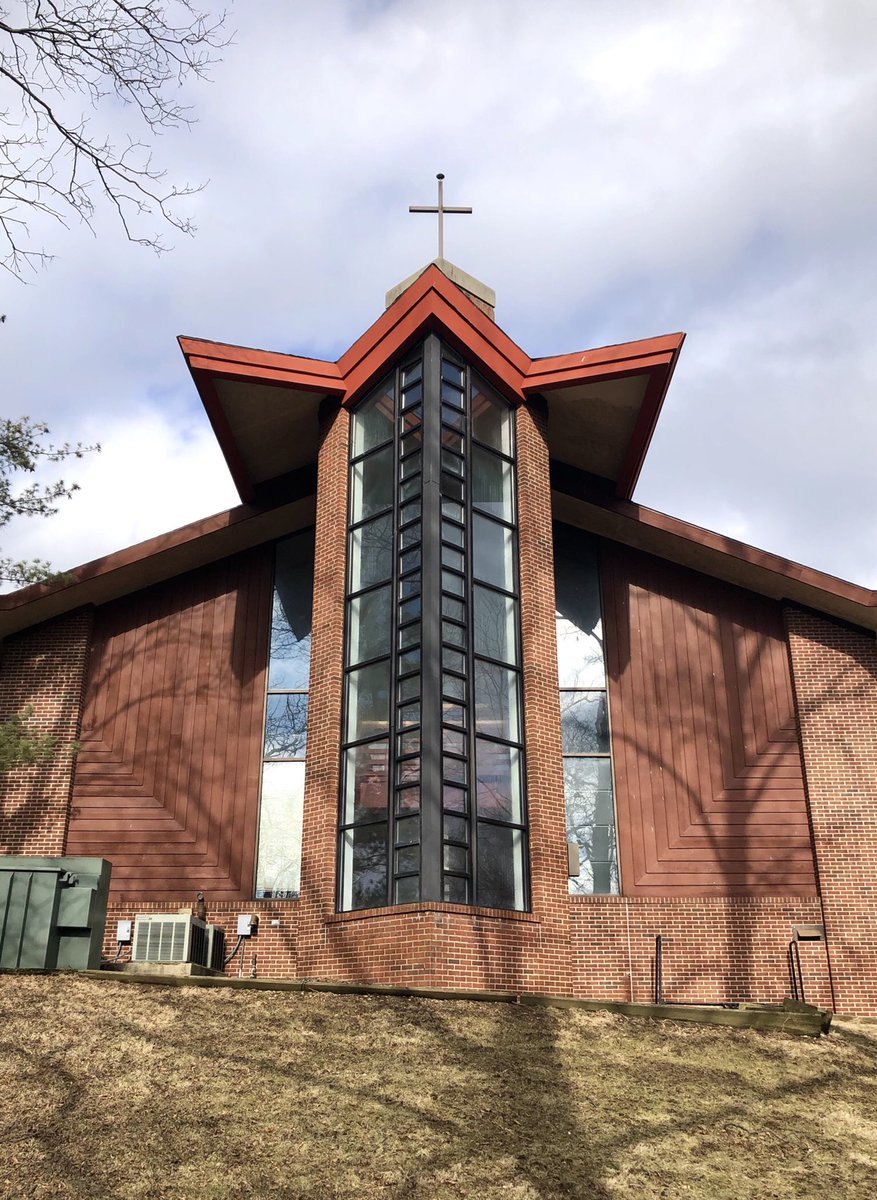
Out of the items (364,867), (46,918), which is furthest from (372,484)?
(46,918)

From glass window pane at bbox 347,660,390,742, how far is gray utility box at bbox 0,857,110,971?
142 inches

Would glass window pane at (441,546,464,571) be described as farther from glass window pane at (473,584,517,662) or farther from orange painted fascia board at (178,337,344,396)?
orange painted fascia board at (178,337,344,396)

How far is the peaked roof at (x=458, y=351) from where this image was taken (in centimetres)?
1600

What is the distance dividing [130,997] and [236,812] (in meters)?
6.08

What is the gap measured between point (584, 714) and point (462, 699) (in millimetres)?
4002

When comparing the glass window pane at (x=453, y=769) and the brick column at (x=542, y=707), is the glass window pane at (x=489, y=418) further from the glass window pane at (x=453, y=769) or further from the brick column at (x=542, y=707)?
the glass window pane at (x=453, y=769)

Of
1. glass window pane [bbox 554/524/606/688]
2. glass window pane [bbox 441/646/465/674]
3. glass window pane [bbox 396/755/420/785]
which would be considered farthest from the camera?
glass window pane [bbox 554/524/606/688]

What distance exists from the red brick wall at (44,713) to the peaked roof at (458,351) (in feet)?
12.8

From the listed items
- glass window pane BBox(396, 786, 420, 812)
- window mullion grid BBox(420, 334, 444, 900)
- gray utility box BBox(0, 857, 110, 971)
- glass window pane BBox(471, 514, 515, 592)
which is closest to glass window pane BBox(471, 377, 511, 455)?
window mullion grid BBox(420, 334, 444, 900)

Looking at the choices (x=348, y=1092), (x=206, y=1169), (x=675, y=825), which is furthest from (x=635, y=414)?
(x=206, y=1169)

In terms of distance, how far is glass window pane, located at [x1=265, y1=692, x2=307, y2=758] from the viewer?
17.8 m

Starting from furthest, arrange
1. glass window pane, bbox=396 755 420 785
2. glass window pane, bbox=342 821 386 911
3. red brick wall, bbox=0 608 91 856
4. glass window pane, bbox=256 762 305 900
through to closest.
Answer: red brick wall, bbox=0 608 91 856 < glass window pane, bbox=256 762 305 900 < glass window pane, bbox=396 755 420 785 < glass window pane, bbox=342 821 386 911

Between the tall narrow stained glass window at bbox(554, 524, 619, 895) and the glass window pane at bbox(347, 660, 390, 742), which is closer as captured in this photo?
the glass window pane at bbox(347, 660, 390, 742)

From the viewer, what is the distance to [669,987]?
1598 cm
